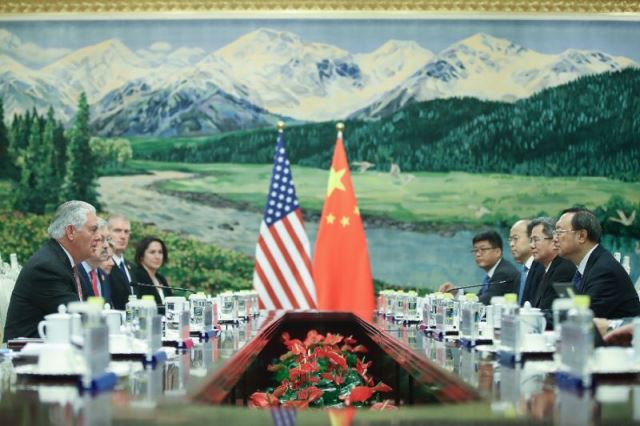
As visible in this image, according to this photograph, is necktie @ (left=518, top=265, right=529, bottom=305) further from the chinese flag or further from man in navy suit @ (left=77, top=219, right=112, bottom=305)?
man in navy suit @ (left=77, top=219, right=112, bottom=305)

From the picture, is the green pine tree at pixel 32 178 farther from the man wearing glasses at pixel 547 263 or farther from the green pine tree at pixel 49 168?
the man wearing glasses at pixel 547 263

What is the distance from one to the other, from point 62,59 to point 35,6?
577 mm

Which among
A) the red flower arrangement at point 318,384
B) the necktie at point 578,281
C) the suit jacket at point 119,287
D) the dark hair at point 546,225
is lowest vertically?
the red flower arrangement at point 318,384

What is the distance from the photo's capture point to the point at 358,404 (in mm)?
4266

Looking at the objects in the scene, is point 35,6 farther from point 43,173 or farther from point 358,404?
point 358,404

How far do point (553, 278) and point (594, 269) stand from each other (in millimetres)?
799

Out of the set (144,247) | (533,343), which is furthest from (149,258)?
(533,343)

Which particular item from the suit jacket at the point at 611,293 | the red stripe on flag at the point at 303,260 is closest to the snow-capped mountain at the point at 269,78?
the red stripe on flag at the point at 303,260

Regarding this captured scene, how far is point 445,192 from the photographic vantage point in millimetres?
8984

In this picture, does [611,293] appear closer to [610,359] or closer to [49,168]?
[610,359]

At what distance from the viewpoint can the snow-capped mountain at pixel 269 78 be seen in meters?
9.11

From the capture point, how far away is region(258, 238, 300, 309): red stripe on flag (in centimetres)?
825

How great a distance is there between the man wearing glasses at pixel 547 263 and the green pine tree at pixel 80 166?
4.54 m

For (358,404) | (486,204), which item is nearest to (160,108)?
(486,204)
